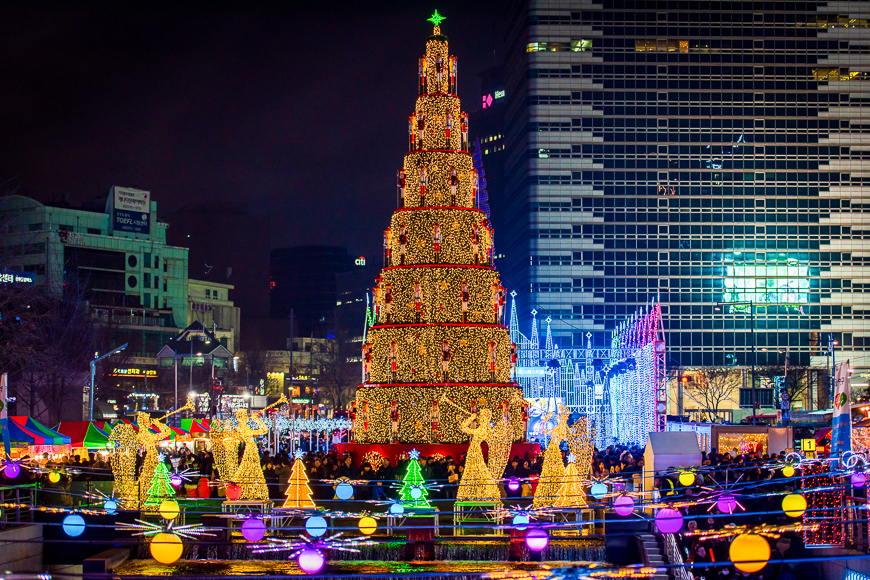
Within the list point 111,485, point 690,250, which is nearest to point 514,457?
point 111,485

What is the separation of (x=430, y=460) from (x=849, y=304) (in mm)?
93409

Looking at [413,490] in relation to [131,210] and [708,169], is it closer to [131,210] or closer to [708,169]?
[708,169]

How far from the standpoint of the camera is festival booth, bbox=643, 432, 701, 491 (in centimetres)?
2480

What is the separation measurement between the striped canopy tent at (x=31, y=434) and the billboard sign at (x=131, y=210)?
3309 inches

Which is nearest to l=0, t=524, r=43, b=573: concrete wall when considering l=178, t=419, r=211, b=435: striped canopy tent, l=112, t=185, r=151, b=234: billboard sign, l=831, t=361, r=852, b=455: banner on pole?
l=831, t=361, r=852, b=455: banner on pole

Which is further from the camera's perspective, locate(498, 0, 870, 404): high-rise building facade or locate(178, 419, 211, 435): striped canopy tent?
locate(498, 0, 870, 404): high-rise building facade

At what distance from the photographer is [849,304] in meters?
109

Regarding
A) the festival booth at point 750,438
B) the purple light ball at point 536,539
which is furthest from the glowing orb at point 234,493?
the festival booth at point 750,438

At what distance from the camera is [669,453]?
81.8ft

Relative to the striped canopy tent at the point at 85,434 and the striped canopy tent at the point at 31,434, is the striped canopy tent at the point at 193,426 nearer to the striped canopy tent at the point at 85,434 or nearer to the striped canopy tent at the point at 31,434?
the striped canopy tent at the point at 85,434

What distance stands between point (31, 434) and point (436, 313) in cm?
1489

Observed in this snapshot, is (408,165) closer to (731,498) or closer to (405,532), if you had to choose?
(405,532)

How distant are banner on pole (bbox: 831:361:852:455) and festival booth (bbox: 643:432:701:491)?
760 cm

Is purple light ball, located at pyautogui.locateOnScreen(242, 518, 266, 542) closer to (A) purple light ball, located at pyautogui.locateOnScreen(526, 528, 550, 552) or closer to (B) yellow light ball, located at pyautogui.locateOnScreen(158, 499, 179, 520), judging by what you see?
(B) yellow light ball, located at pyautogui.locateOnScreen(158, 499, 179, 520)
